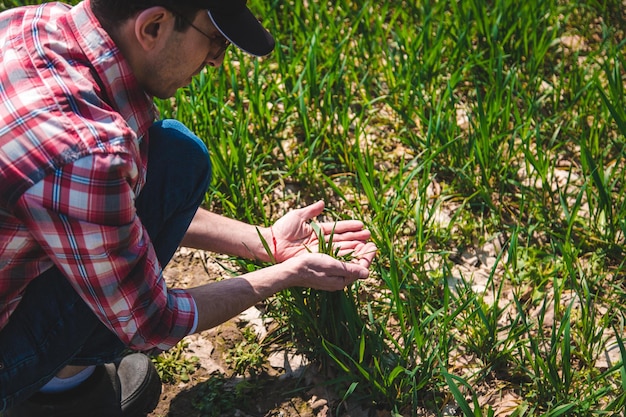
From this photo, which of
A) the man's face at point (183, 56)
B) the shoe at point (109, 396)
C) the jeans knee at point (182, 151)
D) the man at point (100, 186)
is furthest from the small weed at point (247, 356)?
the man's face at point (183, 56)

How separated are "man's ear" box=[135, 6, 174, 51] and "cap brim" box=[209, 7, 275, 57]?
0.28 ft

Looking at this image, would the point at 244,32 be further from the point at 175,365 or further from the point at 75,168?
the point at 175,365

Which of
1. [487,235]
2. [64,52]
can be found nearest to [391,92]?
[487,235]

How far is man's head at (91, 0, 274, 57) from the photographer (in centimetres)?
138

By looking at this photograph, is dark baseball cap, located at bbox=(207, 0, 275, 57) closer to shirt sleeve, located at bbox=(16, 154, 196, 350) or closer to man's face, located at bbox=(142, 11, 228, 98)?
man's face, located at bbox=(142, 11, 228, 98)

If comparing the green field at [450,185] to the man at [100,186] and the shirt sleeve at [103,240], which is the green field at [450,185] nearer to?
the man at [100,186]

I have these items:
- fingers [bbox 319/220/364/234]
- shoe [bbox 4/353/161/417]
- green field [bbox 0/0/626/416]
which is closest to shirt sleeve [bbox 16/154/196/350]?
shoe [bbox 4/353/161/417]

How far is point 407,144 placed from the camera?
8.71ft

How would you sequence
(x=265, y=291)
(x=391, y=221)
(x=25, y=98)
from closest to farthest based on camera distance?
(x=25, y=98)
(x=265, y=291)
(x=391, y=221)

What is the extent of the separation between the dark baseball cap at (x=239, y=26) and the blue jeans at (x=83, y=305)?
37 cm

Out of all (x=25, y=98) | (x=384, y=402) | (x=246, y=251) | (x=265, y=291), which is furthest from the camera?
(x=246, y=251)

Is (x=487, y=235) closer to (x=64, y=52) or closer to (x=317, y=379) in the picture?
(x=317, y=379)

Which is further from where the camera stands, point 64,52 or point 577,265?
point 577,265

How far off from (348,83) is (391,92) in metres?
0.21
